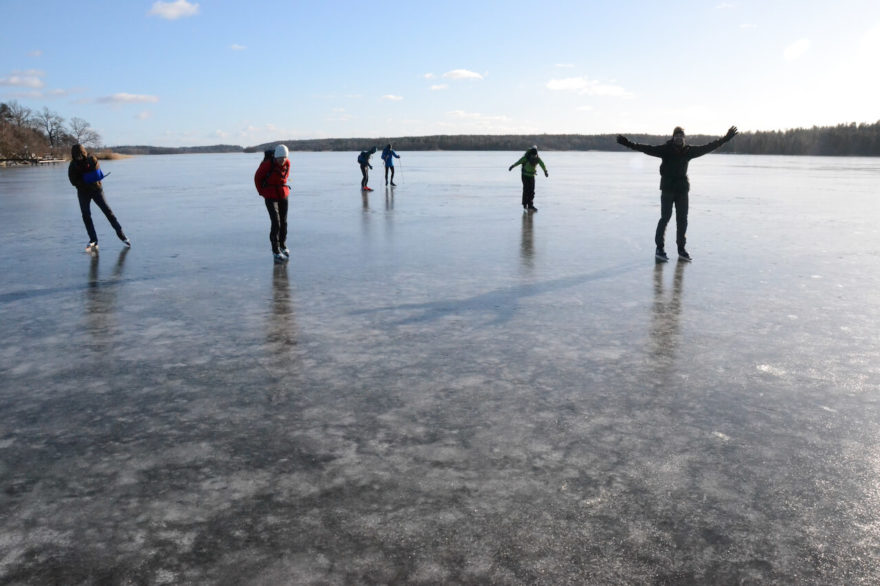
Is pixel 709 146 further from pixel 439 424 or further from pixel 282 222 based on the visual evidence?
pixel 439 424

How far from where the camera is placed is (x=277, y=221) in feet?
31.5

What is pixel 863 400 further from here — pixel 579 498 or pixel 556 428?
pixel 579 498

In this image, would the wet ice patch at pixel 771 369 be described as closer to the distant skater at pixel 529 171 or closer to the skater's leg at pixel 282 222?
the skater's leg at pixel 282 222

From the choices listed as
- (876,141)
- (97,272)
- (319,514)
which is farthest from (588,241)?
(876,141)

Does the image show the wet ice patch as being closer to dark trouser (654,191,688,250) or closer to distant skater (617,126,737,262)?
distant skater (617,126,737,262)

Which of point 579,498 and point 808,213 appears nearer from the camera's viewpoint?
point 579,498

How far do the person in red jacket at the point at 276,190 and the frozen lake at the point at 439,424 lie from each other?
0.74 meters

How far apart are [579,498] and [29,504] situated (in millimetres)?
2432

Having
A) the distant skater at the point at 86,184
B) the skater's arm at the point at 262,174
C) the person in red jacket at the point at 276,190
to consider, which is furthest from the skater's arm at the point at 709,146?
the distant skater at the point at 86,184

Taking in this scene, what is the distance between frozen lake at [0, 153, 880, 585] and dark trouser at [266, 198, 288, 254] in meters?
0.67

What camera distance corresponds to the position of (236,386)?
14.6ft

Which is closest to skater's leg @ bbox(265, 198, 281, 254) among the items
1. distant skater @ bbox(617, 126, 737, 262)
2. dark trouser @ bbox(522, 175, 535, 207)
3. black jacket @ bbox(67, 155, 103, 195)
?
black jacket @ bbox(67, 155, 103, 195)

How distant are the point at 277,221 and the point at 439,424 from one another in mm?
6484

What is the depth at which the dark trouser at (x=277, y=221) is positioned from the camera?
952 centimetres
